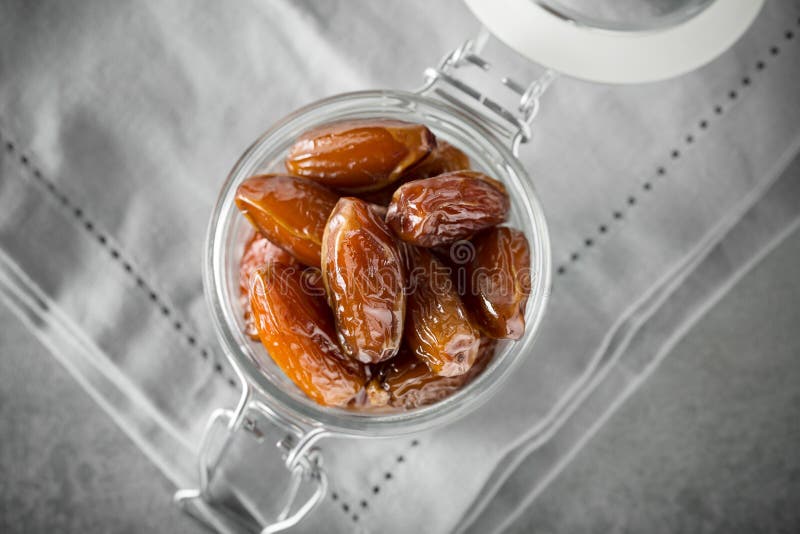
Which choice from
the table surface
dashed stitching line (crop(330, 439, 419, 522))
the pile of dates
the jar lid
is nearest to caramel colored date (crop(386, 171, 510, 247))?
the pile of dates

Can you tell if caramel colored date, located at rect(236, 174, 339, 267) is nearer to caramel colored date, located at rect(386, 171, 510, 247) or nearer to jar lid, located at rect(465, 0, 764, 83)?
caramel colored date, located at rect(386, 171, 510, 247)

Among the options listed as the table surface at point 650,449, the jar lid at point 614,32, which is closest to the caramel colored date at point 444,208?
the jar lid at point 614,32

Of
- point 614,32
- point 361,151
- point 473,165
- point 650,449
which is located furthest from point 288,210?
point 650,449

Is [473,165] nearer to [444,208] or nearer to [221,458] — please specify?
[444,208]

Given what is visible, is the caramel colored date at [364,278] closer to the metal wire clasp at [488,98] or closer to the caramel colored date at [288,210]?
the caramel colored date at [288,210]

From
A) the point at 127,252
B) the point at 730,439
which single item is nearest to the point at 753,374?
the point at 730,439

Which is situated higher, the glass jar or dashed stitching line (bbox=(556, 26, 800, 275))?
the glass jar
